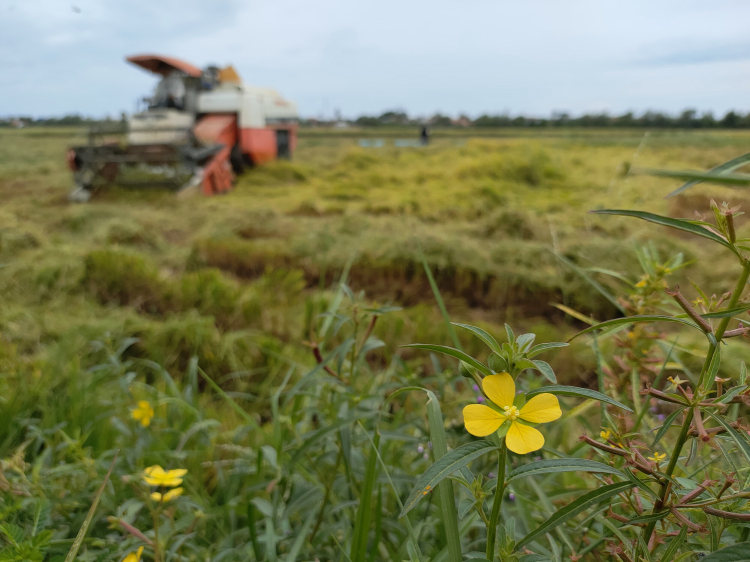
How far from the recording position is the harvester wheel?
265 inches

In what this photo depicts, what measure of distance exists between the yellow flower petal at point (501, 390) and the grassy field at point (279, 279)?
35cm

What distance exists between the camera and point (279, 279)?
93.2 inches

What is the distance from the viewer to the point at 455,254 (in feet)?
8.19

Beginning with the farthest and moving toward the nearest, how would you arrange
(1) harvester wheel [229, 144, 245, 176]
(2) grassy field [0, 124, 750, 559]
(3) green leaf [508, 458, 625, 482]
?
(1) harvester wheel [229, 144, 245, 176]
(2) grassy field [0, 124, 750, 559]
(3) green leaf [508, 458, 625, 482]

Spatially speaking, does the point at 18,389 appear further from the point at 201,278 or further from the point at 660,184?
the point at 660,184

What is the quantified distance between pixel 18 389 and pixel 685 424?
4.58 feet

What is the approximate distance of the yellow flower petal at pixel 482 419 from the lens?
282mm

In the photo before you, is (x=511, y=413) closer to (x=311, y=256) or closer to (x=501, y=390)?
(x=501, y=390)

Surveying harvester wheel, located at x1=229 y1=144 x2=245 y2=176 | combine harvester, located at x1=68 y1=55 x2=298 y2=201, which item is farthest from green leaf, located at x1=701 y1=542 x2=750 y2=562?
harvester wheel, located at x1=229 y1=144 x2=245 y2=176

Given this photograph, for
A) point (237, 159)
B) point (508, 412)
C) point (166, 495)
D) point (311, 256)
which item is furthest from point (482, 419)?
point (237, 159)

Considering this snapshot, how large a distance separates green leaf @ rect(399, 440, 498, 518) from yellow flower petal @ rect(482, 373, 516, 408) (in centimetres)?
3

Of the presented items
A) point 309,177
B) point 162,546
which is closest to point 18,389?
point 162,546

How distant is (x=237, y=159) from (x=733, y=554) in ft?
23.7

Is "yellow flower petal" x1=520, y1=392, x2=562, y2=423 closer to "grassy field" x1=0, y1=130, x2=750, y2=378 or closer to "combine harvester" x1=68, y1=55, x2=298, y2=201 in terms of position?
"grassy field" x1=0, y1=130, x2=750, y2=378
